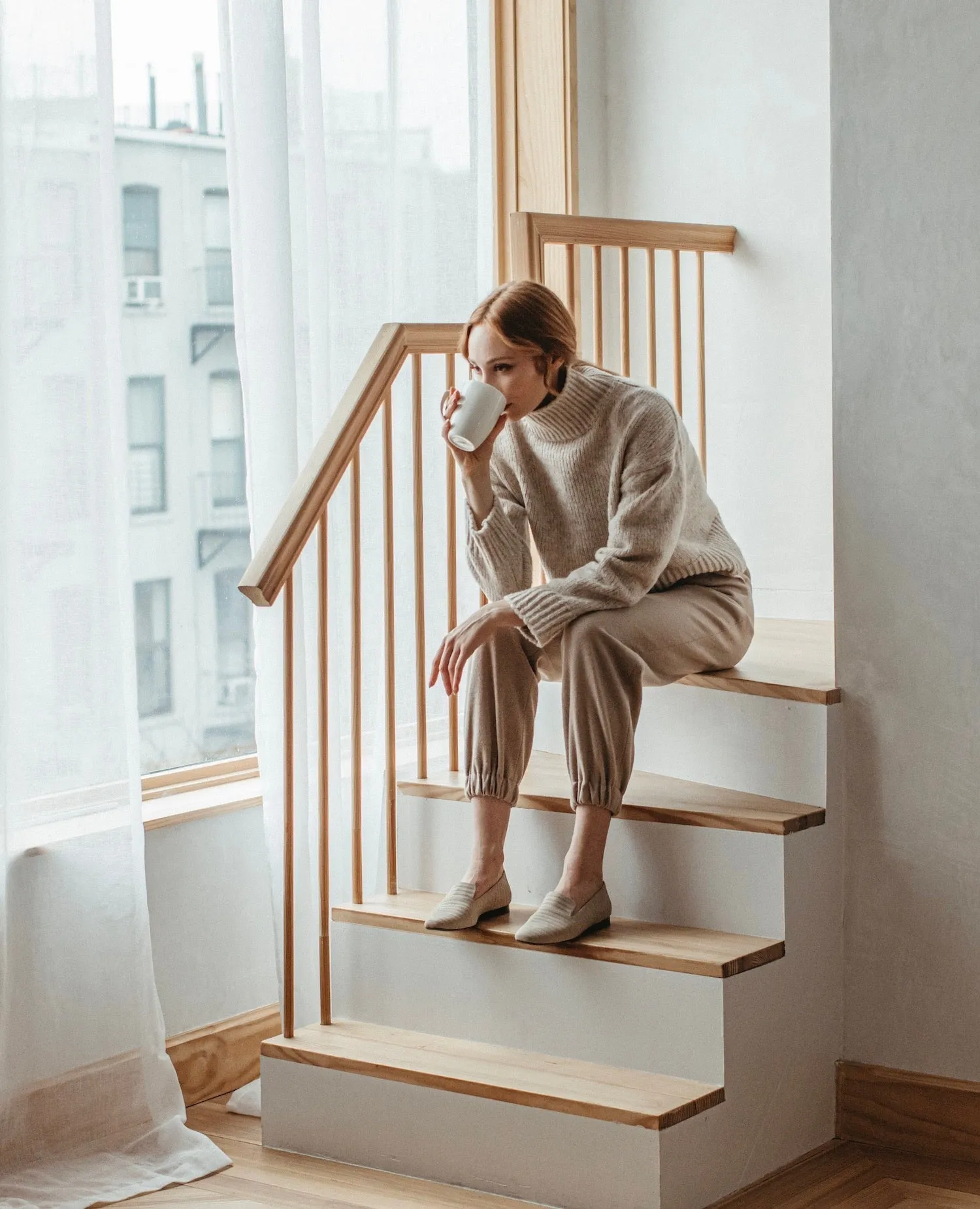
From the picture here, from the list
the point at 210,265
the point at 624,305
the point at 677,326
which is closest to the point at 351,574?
the point at 210,265

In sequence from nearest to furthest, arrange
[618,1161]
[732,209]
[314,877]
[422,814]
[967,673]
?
[618,1161] < [967,673] < [422,814] < [314,877] < [732,209]

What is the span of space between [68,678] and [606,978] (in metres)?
0.90

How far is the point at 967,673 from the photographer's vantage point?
225cm

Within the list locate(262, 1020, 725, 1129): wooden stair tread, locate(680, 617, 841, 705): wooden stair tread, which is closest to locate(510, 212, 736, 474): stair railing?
locate(680, 617, 841, 705): wooden stair tread

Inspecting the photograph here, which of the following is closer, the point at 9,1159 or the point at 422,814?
the point at 9,1159

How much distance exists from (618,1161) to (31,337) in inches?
55.7

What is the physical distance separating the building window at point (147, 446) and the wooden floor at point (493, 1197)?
108cm

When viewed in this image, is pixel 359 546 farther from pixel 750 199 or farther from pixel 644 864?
pixel 750 199

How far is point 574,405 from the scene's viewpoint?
240 cm

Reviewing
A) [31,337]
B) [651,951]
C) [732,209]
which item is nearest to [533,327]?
[31,337]

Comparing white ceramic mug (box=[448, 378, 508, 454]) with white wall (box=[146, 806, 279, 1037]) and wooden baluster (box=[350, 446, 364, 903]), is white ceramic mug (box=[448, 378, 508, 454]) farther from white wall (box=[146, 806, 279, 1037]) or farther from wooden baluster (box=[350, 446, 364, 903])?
white wall (box=[146, 806, 279, 1037])

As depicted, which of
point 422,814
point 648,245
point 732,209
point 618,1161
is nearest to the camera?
point 618,1161

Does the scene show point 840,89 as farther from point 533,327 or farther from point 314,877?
point 314,877

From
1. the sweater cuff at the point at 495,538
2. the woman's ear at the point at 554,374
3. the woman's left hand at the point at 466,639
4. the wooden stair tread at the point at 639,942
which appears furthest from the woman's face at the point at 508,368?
the wooden stair tread at the point at 639,942
